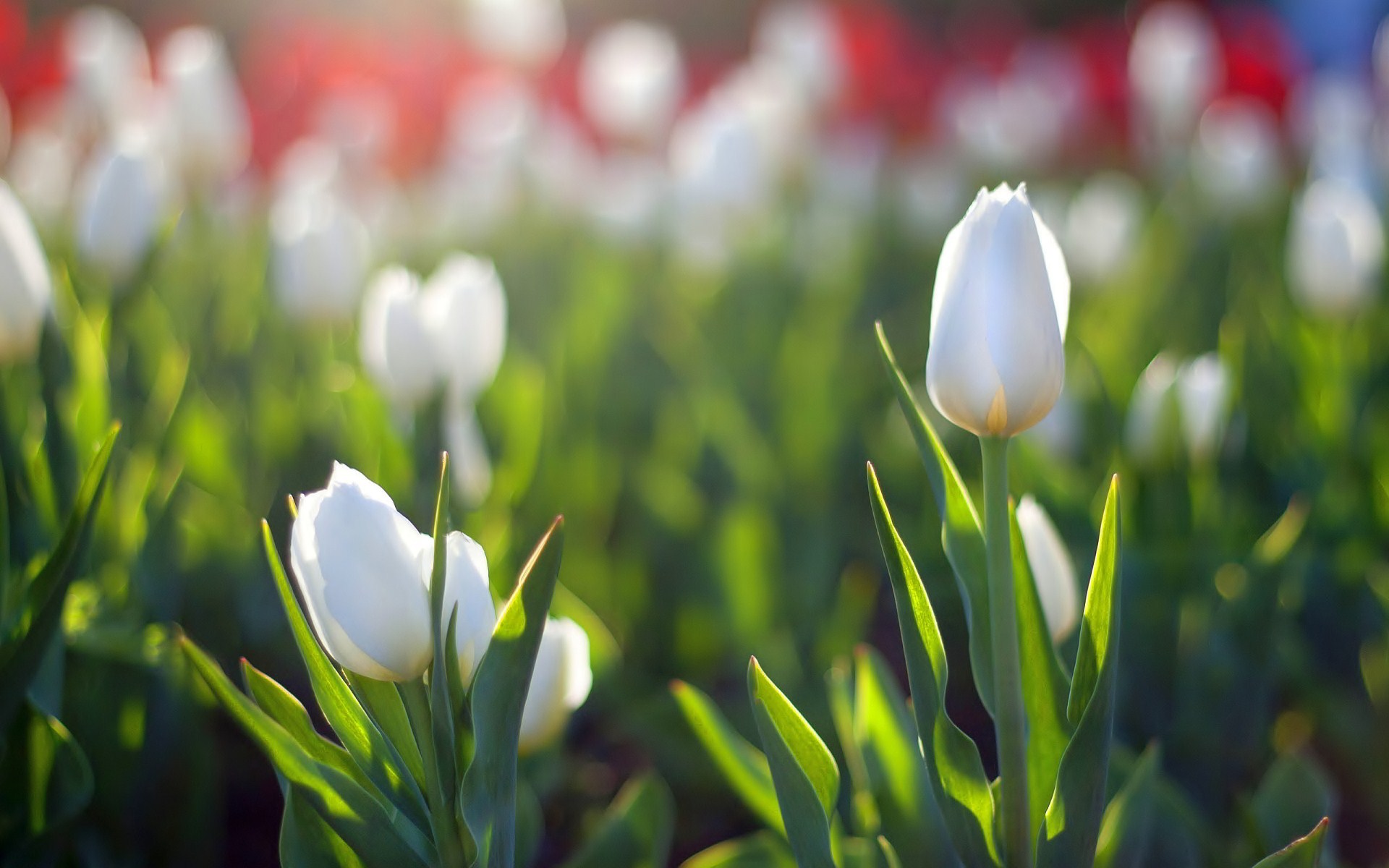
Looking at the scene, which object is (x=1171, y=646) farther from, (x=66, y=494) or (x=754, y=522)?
(x=66, y=494)

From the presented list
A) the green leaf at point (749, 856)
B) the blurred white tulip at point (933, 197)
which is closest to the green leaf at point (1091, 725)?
the green leaf at point (749, 856)

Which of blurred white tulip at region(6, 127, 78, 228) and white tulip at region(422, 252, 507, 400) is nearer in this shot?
white tulip at region(422, 252, 507, 400)

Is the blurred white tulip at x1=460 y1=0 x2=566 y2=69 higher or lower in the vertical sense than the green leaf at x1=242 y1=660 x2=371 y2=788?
lower

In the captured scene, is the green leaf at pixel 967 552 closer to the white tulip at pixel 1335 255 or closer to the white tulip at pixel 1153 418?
the white tulip at pixel 1153 418

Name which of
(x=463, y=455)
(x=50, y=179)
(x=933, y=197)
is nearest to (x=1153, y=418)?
(x=463, y=455)

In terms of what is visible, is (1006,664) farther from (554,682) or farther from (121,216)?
(121,216)

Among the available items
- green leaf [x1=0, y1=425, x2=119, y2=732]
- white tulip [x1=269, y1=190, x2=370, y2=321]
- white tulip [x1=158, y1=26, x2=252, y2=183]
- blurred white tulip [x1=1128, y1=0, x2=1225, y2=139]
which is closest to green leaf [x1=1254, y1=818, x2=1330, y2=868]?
green leaf [x1=0, y1=425, x2=119, y2=732]

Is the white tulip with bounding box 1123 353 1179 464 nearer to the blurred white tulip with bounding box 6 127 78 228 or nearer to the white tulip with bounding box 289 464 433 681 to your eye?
the white tulip with bounding box 289 464 433 681
